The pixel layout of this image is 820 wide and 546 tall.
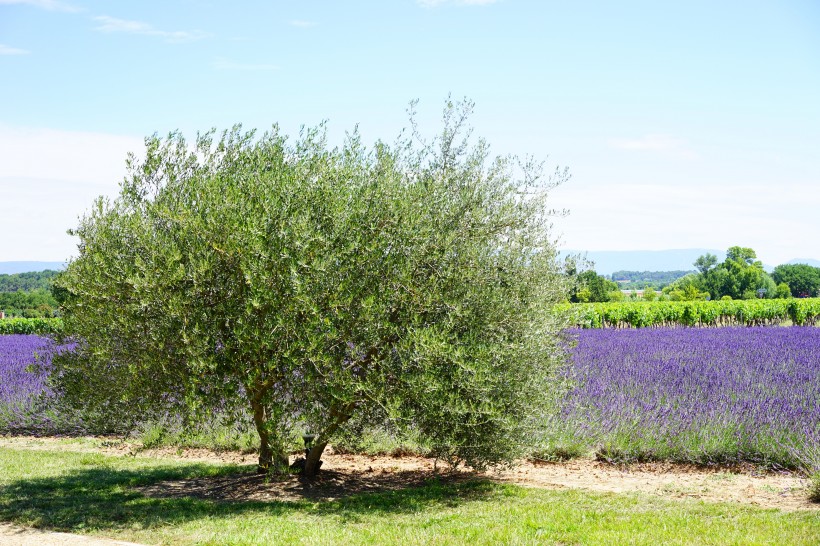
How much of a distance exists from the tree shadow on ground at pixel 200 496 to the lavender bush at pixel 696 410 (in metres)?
1.99

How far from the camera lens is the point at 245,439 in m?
11.6

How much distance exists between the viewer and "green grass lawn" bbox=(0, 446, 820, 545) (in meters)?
6.64

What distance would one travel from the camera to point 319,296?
7.50 metres

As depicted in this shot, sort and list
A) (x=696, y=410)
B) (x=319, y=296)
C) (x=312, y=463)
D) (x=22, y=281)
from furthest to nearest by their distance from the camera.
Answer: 1. (x=22, y=281)
2. (x=696, y=410)
3. (x=312, y=463)
4. (x=319, y=296)

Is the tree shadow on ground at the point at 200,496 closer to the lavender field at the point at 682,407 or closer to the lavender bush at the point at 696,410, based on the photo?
the lavender field at the point at 682,407

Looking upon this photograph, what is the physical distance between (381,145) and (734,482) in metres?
5.79

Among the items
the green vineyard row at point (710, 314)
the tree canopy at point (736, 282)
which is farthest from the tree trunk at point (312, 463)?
the tree canopy at point (736, 282)

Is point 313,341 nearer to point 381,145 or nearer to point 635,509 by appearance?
point 381,145

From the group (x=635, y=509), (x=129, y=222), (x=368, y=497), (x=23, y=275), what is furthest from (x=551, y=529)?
(x=23, y=275)

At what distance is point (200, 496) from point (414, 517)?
110 inches

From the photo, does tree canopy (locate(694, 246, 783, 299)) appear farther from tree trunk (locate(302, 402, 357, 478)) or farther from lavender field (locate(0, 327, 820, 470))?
tree trunk (locate(302, 402, 357, 478))

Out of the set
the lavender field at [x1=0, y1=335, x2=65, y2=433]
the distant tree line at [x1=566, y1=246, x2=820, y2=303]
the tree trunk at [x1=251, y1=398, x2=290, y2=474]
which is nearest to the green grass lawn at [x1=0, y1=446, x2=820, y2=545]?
the tree trunk at [x1=251, y1=398, x2=290, y2=474]

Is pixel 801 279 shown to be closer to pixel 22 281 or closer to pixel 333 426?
pixel 22 281

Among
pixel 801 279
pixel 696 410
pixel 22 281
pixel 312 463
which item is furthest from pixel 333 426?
pixel 801 279
